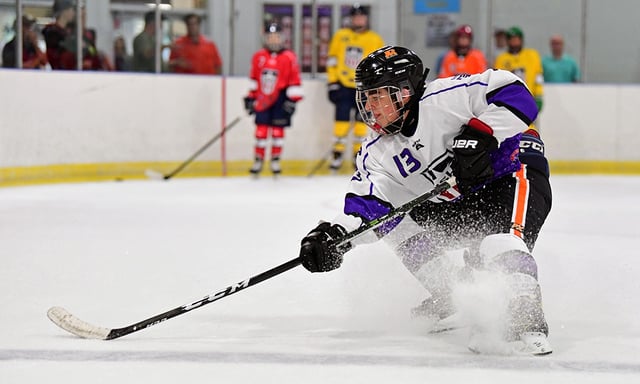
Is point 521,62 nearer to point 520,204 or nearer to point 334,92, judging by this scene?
point 334,92

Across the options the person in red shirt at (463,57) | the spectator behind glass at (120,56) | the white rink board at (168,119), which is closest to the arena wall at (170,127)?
the white rink board at (168,119)

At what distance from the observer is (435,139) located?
2.54 metres

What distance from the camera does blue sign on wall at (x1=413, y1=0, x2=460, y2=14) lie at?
8781 millimetres

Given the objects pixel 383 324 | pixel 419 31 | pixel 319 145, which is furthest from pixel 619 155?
pixel 383 324

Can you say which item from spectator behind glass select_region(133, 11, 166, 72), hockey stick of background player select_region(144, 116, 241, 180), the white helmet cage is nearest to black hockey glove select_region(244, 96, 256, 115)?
hockey stick of background player select_region(144, 116, 241, 180)

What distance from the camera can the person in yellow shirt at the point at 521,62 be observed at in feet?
29.0

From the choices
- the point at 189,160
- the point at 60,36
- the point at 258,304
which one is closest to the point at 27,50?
the point at 60,36

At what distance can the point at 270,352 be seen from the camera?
2363 millimetres

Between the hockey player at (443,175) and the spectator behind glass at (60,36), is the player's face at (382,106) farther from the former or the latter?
the spectator behind glass at (60,36)

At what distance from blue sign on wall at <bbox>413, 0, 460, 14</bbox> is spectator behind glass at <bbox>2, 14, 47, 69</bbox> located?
11.0ft

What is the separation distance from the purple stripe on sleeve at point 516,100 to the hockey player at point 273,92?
A: 18.0 feet

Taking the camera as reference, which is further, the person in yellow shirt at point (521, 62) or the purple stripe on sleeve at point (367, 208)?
the person in yellow shirt at point (521, 62)

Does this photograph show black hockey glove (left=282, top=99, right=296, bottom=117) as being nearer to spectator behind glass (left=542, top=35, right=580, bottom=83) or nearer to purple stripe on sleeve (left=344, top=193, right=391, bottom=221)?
spectator behind glass (left=542, top=35, right=580, bottom=83)

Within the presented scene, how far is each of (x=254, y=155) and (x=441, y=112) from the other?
19.4ft
